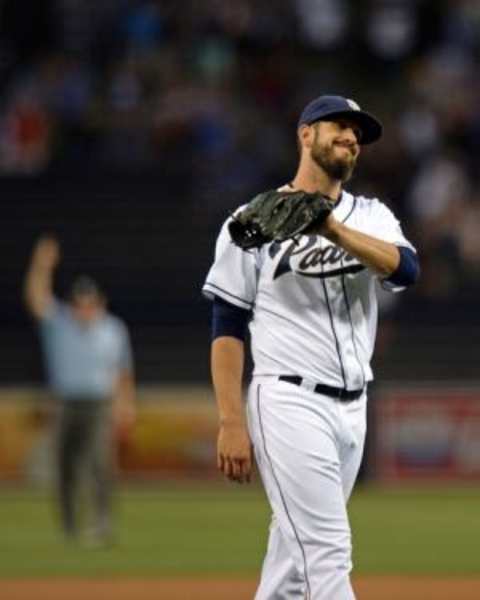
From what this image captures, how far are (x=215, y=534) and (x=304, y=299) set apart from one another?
8043 millimetres

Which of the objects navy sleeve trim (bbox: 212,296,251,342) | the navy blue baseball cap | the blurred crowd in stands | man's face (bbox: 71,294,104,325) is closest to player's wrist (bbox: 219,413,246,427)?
navy sleeve trim (bbox: 212,296,251,342)

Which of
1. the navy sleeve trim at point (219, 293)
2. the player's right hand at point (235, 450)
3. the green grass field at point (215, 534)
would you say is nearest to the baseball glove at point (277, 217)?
the navy sleeve trim at point (219, 293)

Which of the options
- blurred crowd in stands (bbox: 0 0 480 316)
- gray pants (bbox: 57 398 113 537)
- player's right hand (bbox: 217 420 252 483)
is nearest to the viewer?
player's right hand (bbox: 217 420 252 483)

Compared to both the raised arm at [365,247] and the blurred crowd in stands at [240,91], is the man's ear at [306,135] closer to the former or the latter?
the raised arm at [365,247]

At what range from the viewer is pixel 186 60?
22.2 meters

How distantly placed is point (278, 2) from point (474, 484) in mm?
6460

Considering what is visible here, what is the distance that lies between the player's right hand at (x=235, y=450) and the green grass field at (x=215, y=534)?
5.26 metres

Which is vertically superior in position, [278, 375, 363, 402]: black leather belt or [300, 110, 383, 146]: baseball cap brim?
[300, 110, 383, 146]: baseball cap brim

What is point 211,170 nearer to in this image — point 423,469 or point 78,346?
point 423,469

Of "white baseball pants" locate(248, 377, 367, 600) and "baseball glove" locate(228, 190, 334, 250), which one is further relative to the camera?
"white baseball pants" locate(248, 377, 367, 600)

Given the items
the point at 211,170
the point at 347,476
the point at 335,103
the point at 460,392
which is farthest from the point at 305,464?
the point at 211,170

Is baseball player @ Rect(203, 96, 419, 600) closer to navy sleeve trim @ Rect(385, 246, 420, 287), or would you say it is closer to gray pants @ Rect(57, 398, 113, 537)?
navy sleeve trim @ Rect(385, 246, 420, 287)

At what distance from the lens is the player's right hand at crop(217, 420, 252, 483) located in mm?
6414

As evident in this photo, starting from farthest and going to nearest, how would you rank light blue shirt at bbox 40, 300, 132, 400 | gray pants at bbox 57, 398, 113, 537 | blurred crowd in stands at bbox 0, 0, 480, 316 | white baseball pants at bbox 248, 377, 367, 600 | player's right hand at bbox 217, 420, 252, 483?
blurred crowd in stands at bbox 0, 0, 480, 316 → light blue shirt at bbox 40, 300, 132, 400 → gray pants at bbox 57, 398, 113, 537 → player's right hand at bbox 217, 420, 252, 483 → white baseball pants at bbox 248, 377, 367, 600
